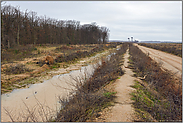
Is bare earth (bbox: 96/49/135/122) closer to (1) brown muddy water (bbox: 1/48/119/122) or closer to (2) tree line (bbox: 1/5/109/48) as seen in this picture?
(1) brown muddy water (bbox: 1/48/119/122)

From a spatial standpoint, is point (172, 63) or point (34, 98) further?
point (172, 63)

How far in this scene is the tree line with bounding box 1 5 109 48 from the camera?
2364cm

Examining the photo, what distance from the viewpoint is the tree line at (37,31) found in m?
23.6

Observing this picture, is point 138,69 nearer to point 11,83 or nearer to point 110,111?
point 110,111

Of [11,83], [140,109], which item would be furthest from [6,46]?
[140,109]

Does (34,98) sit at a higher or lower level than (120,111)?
lower

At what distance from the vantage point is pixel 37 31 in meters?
33.2

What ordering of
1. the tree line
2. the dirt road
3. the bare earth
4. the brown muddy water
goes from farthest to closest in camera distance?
the tree line, the dirt road, the brown muddy water, the bare earth

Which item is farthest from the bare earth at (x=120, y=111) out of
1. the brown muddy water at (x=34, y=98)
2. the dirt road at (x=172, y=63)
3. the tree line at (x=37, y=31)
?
the tree line at (x=37, y=31)

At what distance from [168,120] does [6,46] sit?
2440cm

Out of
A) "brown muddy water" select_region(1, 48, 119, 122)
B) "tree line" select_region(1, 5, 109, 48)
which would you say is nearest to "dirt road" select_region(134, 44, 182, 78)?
"brown muddy water" select_region(1, 48, 119, 122)

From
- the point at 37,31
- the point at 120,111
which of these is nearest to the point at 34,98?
the point at 120,111

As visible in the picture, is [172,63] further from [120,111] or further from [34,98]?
[34,98]

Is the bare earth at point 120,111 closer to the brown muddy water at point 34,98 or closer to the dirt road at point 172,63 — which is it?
the brown muddy water at point 34,98
